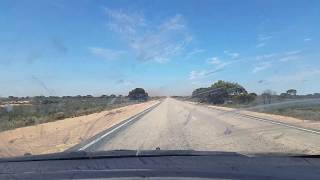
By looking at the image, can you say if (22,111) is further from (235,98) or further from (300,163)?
(300,163)

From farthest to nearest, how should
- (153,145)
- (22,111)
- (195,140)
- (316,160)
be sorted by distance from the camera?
(22,111)
(195,140)
(153,145)
(316,160)

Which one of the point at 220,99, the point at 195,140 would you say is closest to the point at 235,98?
the point at 220,99

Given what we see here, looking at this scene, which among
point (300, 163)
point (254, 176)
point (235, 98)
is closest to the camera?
point (254, 176)

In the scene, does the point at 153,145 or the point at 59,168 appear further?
the point at 153,145

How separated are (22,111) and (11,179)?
57.0 meters

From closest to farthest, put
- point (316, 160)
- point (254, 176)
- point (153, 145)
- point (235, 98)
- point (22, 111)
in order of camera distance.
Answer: point (254, 176)
point (316, 160)
point (153, 145)
point (22, 111)
point (235, 98)

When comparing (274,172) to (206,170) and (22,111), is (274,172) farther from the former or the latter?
(22,111)

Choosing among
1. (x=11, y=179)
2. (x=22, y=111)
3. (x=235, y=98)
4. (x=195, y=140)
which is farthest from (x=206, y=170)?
(x=235, y=98)

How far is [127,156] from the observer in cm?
679

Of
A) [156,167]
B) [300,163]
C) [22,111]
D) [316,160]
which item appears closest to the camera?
[156,167]

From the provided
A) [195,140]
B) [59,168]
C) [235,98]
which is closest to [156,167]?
[59,168]

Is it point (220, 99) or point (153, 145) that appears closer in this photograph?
point (153, 145)

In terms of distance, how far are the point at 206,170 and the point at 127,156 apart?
5.14ft

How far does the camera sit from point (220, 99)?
327 ft
